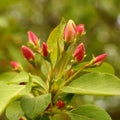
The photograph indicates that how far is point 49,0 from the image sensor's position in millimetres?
5457

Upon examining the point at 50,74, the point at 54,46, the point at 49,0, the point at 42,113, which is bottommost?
the point at 42,113

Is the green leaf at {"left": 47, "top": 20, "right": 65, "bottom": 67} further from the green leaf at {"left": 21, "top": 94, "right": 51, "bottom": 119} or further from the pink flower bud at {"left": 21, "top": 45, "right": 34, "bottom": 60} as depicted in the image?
the green leaf at {"left": 21, "top": 94, "right": 51, "bottom": 119}

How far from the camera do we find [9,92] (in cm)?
148

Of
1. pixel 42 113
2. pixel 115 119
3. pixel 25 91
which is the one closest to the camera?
pixel 25 91

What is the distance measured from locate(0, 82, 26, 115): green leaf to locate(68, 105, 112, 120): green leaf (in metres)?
0.24

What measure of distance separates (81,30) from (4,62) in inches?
76.3

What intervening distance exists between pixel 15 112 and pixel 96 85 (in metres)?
0.33

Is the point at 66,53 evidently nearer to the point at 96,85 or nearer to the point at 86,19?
the point at 96,85

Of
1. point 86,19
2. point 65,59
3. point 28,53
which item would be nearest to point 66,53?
point 65,59

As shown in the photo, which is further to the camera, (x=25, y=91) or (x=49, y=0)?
(x=49, y=0)

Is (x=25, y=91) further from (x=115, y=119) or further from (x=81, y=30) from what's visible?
(x=115, y=119)

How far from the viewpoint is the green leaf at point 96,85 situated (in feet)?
5.01

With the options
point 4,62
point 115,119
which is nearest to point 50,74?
point 4,62

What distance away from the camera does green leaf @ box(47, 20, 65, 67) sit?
1729 millimetres
